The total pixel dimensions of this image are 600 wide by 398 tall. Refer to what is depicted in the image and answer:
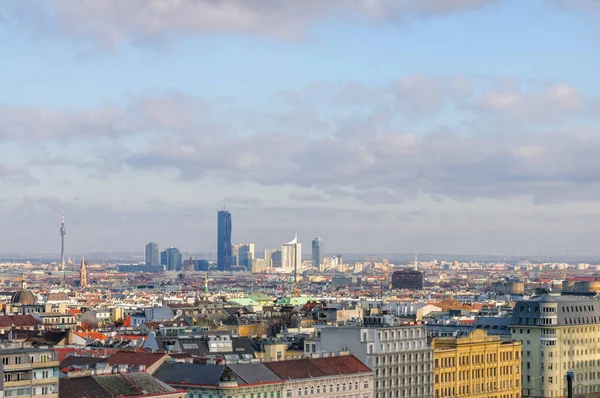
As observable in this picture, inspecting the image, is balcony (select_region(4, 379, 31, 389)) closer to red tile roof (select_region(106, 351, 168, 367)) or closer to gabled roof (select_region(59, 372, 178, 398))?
gabled roof (select_region(59, 372, 178, 398))

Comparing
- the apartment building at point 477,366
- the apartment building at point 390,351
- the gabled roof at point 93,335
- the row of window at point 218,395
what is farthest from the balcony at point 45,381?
the gabled roof at point 93,335

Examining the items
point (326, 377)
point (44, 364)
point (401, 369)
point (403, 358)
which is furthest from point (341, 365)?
point (44, 364)

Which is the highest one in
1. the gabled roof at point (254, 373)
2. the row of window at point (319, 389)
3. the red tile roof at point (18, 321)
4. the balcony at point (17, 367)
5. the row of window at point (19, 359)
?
the red tile roof at point (18, 321)

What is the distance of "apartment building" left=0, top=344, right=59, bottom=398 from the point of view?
81.6 meters

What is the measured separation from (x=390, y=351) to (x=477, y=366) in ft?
47.9

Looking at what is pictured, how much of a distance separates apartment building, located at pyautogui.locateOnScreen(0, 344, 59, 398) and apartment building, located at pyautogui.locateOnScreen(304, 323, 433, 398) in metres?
26.6

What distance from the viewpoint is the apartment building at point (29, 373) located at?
268 feet

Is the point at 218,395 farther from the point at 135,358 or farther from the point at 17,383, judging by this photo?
the point at 17,383

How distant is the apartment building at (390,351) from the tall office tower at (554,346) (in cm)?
2244

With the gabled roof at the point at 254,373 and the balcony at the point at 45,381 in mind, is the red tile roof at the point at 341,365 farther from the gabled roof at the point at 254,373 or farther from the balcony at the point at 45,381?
the balcony at the point at 45,381

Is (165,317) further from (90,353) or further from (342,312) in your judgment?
(90,353)

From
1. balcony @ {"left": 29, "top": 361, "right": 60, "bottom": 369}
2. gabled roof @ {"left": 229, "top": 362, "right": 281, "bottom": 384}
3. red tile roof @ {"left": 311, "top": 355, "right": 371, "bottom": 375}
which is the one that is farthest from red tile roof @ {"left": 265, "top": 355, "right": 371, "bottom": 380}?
balcony @ {"left": 29, "top": 361, "right": 60, "bottom": 369}

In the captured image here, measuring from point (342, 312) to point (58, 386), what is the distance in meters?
81.3

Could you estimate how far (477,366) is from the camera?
119 meters
